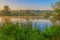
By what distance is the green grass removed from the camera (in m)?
3.51

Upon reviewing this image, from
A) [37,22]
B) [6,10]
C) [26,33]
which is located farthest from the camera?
[6,10]

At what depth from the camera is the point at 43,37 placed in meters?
3.57

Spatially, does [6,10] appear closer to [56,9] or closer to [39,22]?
[39,22]

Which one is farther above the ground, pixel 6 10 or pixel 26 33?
pixel 6 10

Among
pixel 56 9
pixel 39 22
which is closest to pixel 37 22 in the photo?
pixel 39 22

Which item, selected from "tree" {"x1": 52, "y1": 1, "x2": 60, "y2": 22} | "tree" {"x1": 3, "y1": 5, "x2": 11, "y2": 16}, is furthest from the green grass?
"tree" {"x1": 3, "y1": 5, "x2": 11, "y2": 16}

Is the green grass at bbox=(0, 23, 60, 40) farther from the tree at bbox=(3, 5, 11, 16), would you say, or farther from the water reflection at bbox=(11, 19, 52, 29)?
the tree at bbox=(3, 5, 11, 16)

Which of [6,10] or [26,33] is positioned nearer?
[26,33]

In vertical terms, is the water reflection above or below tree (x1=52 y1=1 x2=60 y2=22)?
below

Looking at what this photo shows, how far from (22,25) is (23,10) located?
2.50 ft

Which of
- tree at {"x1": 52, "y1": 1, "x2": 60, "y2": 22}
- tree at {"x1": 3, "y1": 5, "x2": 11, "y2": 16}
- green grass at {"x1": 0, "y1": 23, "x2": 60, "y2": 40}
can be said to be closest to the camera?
green grass at {"x1": 0, "y1": 23, "x2": 60, "y2": 40}

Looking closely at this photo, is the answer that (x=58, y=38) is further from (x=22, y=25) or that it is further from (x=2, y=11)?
(x=2, y=11)

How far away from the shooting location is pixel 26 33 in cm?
369

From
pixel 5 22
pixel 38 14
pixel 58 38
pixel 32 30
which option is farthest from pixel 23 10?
pixel 58 38
